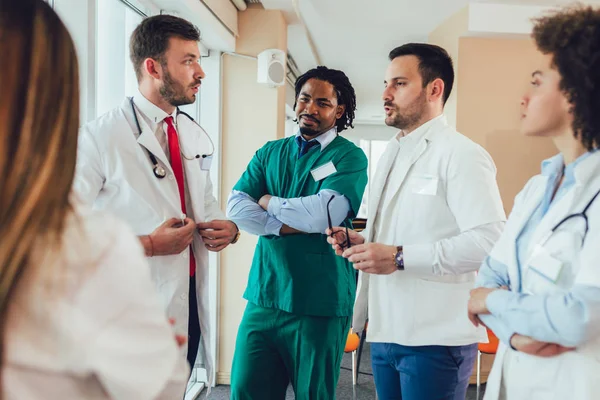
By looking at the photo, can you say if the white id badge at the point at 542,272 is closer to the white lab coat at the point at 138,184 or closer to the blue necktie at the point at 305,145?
the white lab coat at the point at 138,184

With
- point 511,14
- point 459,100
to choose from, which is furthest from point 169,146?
point 511,14

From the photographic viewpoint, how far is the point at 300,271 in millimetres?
1985

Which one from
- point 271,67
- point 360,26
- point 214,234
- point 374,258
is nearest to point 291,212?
point 214,234

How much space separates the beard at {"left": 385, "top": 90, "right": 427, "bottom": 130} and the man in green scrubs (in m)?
0.32

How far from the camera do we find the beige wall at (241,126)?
358 centimetres

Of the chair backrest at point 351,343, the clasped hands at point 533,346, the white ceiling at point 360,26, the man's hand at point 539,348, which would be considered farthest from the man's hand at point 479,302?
the white ceiling at point 360,26

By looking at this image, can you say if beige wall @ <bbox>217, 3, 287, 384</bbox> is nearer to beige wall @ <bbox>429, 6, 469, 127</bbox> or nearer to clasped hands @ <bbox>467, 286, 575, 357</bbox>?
beige wall @ <bbox>429, 6, 469, 127</bbox>

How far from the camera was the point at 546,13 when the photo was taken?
1.15m

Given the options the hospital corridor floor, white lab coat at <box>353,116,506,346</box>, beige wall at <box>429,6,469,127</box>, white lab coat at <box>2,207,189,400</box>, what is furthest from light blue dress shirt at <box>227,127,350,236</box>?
beige wall at <box>429,6,469,127</box>

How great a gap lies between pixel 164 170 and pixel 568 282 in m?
1.23

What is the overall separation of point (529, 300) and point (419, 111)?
3.25ft

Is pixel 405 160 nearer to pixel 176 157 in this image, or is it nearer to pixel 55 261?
pixel 176 157

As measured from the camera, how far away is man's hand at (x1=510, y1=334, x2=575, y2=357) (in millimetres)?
1010

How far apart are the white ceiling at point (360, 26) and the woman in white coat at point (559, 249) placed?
2701 mm
